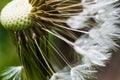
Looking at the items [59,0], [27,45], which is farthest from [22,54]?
[59,0]

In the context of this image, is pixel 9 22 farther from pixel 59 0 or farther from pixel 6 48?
pixel 6 48

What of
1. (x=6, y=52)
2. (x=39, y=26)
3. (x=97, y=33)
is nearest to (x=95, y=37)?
(x=97, y=33)

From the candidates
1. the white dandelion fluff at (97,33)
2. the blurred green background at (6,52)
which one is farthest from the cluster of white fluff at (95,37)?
the blurred green background at (6,52)

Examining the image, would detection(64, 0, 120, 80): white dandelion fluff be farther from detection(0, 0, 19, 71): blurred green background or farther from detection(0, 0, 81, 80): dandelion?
detection(0, 0, 19, 71): blurred green background

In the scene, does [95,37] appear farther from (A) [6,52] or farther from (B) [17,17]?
(A) [6,52]

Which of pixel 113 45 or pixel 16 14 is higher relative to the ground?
pixel 16 14

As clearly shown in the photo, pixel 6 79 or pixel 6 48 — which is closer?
pixel 6 79
